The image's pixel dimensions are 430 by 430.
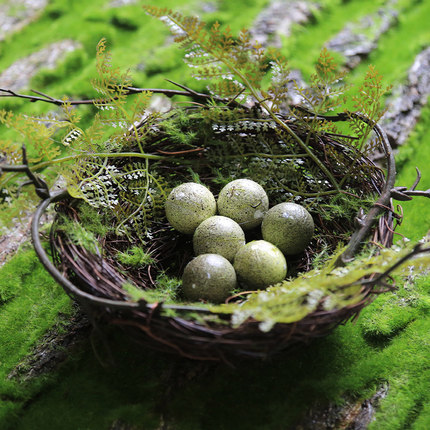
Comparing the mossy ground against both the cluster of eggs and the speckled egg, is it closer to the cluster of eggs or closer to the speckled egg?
the cluster of eggs

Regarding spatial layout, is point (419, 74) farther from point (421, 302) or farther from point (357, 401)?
point (357, 401)

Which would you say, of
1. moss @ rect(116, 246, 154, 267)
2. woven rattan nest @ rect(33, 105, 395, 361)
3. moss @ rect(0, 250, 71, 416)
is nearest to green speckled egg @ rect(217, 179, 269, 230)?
woven rattan nest @ rect(33, 105, 395, 361)

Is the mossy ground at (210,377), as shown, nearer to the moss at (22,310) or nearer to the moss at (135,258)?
the moss at (22,310)

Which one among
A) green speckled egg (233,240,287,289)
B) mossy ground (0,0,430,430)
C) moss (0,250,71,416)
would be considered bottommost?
mossy ground (0,0,430,430)

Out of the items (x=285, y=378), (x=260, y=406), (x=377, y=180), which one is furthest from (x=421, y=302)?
(x=260, y=406)

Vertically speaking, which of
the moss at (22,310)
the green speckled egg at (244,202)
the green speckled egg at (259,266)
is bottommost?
the moss at (22,310)

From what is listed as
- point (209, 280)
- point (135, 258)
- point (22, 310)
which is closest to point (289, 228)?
point (209, 280)

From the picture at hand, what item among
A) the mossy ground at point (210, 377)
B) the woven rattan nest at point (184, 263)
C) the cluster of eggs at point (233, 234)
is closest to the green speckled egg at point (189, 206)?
the cluster of eggs at point (233, 234)
